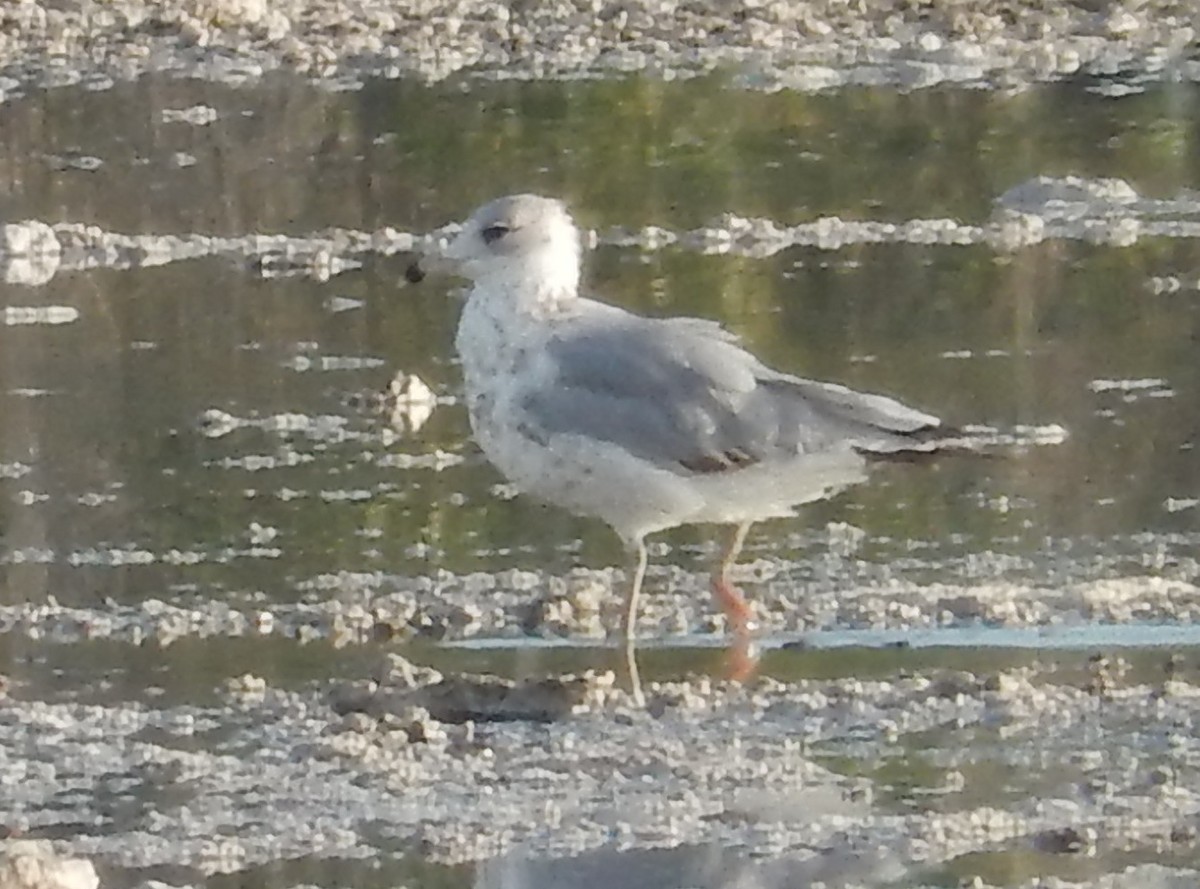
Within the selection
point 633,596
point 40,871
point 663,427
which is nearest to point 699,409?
point 663,427

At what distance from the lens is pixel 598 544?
9.42 meters

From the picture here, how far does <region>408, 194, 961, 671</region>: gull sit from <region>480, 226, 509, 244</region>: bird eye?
13.2 inches

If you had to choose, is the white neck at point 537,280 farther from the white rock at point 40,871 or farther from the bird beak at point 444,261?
the white rock at point 40,871

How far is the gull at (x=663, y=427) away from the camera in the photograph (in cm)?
820

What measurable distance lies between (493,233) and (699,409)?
1015 millimetres

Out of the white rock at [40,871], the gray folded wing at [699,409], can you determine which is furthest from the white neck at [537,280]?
the white rock at [40,871]

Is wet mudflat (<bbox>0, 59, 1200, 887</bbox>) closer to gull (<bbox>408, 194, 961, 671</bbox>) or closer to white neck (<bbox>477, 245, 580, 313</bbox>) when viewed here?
gull (<bbox>408, 194, 961, 671</bbox>)

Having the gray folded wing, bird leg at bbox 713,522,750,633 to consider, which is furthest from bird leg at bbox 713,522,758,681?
the gray folded wing

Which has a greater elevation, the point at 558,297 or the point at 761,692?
the point at 558,297

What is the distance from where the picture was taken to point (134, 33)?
21.1 m

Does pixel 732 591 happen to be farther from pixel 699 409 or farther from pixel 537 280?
pixel 537 280

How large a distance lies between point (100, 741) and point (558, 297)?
77.2 inches

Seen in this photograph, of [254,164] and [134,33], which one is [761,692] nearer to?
[254,164]

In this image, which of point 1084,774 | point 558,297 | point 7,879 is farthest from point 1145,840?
point 558,297
